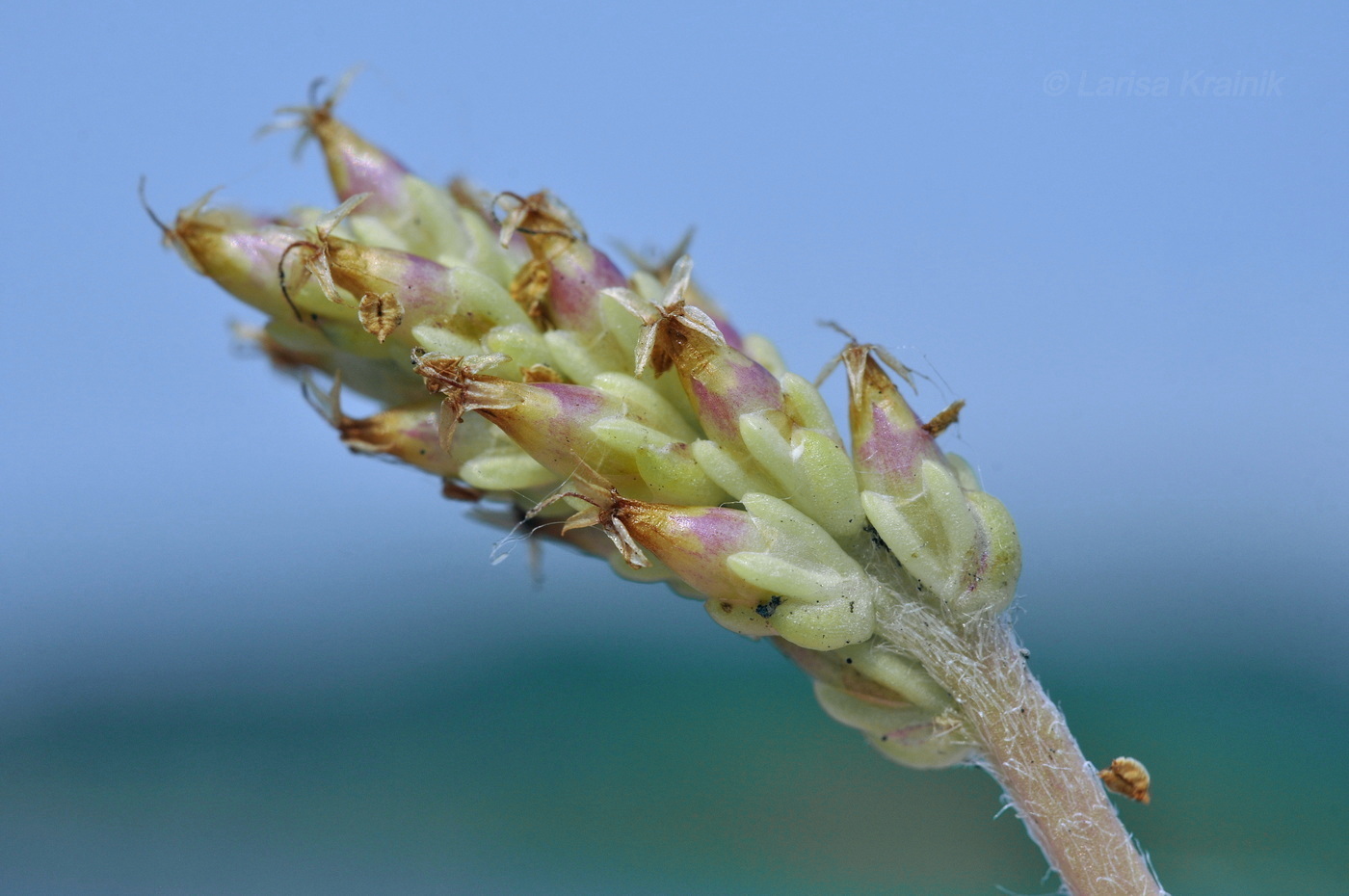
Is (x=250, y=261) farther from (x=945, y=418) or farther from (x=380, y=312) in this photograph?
(x=945, y=418)

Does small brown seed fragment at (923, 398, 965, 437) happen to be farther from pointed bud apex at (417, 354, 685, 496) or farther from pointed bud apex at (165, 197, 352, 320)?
Result: pointed bud apex at (165, 197, 352, 320)

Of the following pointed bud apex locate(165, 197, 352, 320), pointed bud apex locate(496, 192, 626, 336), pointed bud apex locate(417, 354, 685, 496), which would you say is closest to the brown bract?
pointed bud apex locate(417, 354, 685, 496)

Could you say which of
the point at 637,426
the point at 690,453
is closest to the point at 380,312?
the point at 637,426

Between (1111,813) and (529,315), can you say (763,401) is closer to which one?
(529,315)

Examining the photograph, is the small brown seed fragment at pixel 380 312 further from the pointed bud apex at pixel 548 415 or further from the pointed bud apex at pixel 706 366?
the pointed bud apex at pixel 706 366

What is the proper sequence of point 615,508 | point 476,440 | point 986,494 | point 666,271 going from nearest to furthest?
1. point 615,508
2. point 986,494
3. point 476,440
4. point 666,271

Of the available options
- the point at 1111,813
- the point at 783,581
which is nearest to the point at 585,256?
the point at 783,581

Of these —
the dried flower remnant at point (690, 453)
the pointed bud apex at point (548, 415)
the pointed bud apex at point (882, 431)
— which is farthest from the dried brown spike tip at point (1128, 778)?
the pointed bud apex at point (548, 415)
